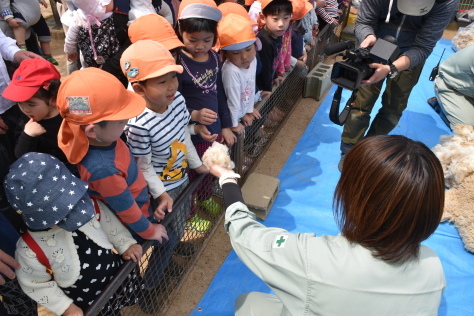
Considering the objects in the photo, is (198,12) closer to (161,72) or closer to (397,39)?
(161,72)

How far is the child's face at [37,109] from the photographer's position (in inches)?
68.9

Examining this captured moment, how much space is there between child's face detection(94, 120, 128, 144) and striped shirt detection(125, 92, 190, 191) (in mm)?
276

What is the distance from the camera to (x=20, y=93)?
171 centimetres

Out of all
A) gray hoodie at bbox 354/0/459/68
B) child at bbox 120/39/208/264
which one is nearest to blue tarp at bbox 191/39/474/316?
child at bbox 120/39/208/264

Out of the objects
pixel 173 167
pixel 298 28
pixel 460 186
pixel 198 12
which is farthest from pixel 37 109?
pixel 460 186

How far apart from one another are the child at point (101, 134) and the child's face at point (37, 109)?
1.24ft

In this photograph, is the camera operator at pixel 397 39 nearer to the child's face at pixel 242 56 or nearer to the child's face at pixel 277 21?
the child's face at pixel 277 21

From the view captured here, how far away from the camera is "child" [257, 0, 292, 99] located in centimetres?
281

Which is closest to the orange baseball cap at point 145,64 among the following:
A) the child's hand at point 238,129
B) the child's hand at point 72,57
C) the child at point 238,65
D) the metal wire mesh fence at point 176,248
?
the metal wire mesh fence at point 176,248

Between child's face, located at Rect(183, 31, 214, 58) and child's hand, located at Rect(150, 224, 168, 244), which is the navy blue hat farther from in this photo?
child's face, located at Rect(183, 31, 214, 58)

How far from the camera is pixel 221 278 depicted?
8.13ft

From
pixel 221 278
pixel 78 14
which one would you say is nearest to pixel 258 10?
pixel 78 14

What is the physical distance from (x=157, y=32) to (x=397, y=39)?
1851 millimetres

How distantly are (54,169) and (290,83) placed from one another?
9.75 ft
